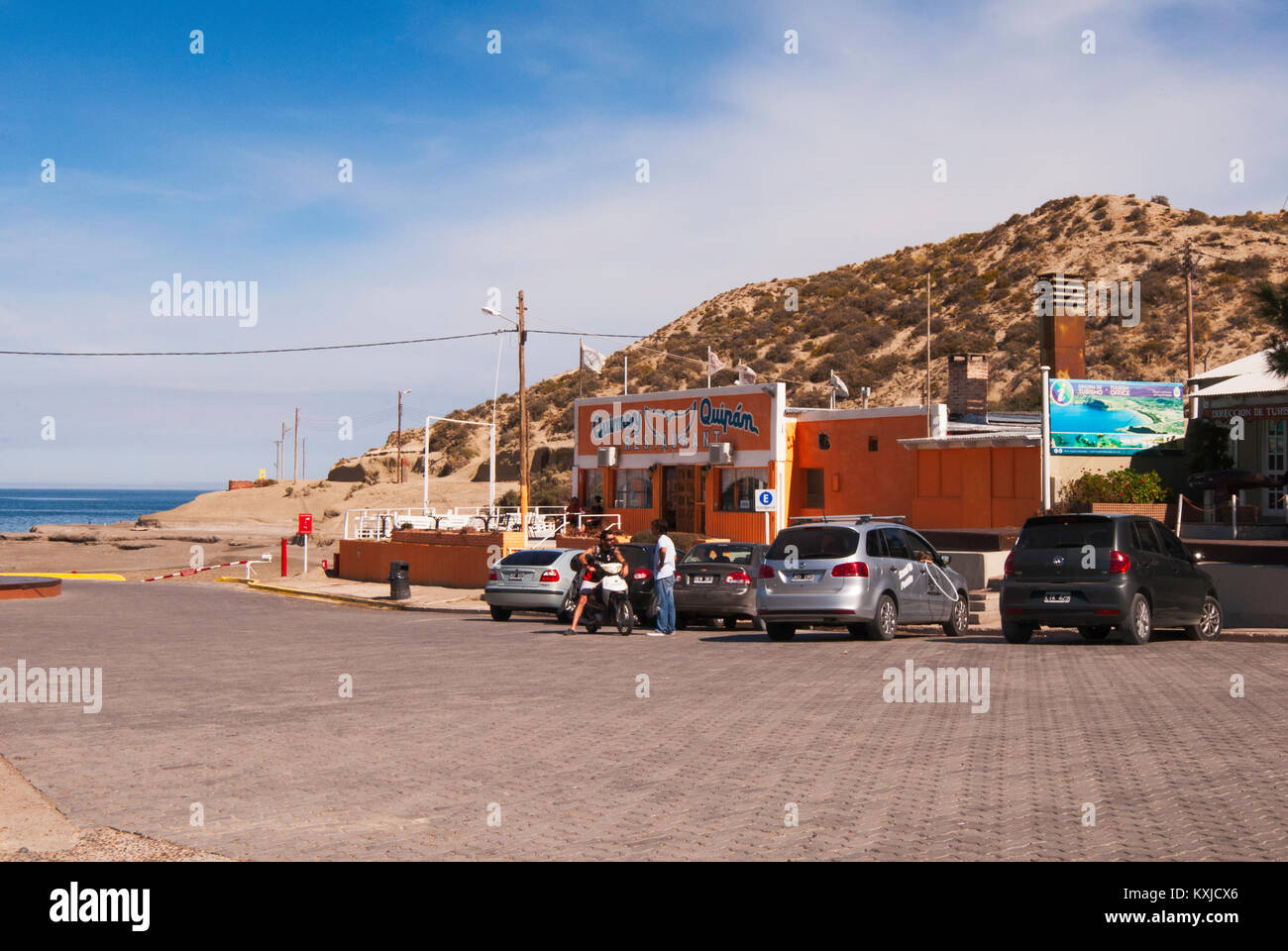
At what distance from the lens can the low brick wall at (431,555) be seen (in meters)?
38.1

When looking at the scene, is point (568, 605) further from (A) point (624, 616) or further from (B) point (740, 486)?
(B) point (740, 486)

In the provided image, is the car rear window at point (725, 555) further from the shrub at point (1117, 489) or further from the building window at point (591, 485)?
the building window at point (591, 485)

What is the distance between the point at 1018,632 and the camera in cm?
1888

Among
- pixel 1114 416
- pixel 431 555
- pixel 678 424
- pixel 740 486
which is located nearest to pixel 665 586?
pixel 1114 416

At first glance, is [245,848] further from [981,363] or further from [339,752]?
[981,363]

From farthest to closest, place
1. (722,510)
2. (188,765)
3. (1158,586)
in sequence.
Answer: (722,510) < (1158,586) < (188,765)

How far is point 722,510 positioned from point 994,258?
181 ft

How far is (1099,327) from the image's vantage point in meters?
71.1

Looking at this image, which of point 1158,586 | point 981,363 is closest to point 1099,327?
point 981,363

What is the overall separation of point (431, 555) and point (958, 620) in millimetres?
22927

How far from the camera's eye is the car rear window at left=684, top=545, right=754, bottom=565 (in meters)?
23.5

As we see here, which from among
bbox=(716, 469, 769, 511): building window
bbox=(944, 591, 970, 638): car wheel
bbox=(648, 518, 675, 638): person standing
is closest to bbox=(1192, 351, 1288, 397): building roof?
bbox=(944, 591, 970, 638): car wheel

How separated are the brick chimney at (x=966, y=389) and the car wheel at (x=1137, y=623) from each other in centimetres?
2256

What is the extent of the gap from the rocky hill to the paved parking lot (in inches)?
1871
